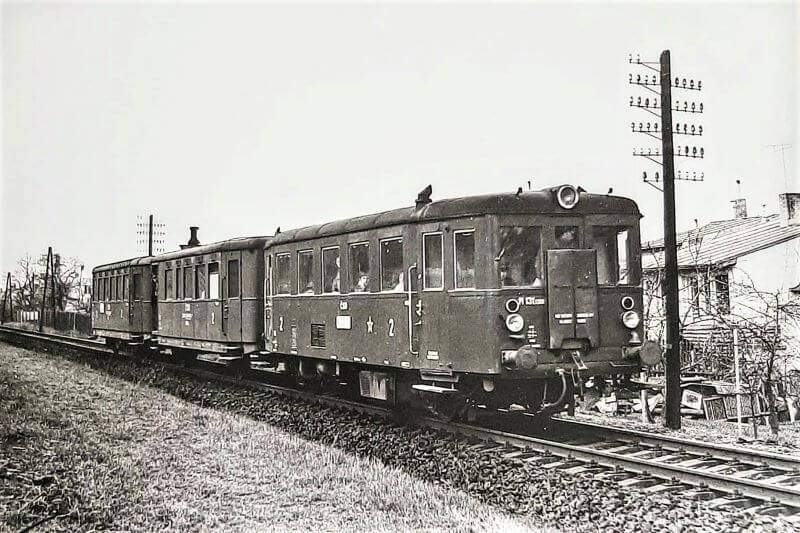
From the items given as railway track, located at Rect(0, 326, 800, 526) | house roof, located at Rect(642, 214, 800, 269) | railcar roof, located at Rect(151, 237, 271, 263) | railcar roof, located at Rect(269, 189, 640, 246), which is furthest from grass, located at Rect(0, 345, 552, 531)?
house roof, located at Rect(642, 214, 800, 269)

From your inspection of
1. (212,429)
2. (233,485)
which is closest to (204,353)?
(212,429)

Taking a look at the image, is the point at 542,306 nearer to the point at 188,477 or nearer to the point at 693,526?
the point at 693,526

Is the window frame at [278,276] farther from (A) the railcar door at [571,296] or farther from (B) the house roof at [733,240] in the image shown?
(B) the house roof at [733,240]

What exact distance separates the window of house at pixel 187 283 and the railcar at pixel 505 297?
876 centimetres

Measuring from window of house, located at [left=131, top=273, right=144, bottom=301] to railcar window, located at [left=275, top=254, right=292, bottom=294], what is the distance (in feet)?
29.2

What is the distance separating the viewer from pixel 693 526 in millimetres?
6152

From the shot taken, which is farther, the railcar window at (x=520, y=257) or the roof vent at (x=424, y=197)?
the roof vent at (x=424, y=197)

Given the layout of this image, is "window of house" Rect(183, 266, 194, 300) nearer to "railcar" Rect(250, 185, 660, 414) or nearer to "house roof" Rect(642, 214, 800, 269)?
"railcar" Rect(250, 185, 660, 414)

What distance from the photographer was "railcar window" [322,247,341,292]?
12195 mm

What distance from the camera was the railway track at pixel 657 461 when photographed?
22.1 feet

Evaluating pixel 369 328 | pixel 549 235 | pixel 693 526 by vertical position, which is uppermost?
pixel 549 235

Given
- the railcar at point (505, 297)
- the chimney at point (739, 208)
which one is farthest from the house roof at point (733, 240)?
the railcar at point (505, 297)

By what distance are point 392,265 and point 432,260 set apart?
930 mm

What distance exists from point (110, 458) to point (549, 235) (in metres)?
5.86
